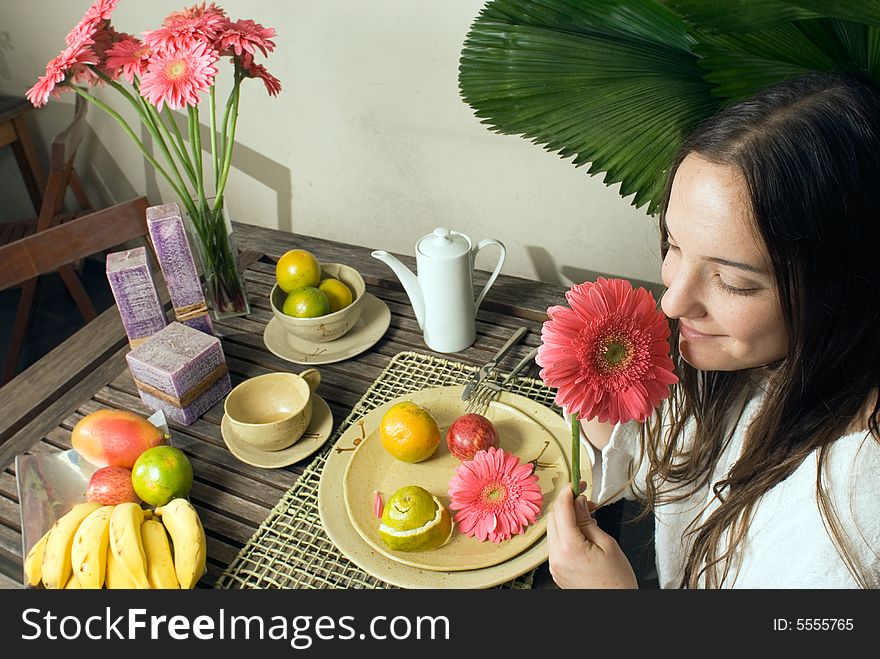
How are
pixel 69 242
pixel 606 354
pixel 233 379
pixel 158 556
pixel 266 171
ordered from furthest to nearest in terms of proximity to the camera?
pixel 266 171 < pixel 69 242 < pixel 233 379 < pixel 158 556 < pixel 606 354

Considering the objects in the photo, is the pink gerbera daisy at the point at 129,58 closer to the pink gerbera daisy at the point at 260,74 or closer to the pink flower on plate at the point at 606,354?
the pink gerbera daisy at the point at 260,74

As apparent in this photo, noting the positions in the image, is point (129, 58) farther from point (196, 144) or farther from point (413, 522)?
point (413, 522)

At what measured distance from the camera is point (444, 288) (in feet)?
3.84

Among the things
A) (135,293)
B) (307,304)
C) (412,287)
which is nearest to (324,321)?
(307,304)

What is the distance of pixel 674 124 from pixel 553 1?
0.23 meters

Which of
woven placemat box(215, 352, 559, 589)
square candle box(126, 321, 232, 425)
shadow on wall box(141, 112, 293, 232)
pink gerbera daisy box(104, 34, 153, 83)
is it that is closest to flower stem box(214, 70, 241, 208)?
pink gerbera daisy box(104, 34, 153, 83)

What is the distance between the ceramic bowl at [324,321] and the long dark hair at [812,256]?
23.1 inches

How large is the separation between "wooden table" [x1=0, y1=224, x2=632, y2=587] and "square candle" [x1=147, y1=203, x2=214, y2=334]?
3.9 inches

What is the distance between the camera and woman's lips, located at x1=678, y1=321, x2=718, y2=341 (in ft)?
2.45

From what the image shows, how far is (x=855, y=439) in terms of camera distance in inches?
28.3

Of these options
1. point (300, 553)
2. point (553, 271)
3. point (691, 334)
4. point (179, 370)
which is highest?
point (691, 334)

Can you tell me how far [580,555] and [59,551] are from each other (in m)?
0.61
